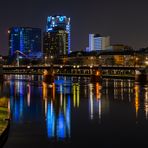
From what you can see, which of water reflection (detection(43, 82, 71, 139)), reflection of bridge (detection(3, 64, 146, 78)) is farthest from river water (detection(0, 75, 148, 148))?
reflection of bridge (detection(3, 64, 146, 78))

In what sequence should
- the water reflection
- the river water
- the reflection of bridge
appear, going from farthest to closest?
the reflection of bridge, the water reflection, the river water

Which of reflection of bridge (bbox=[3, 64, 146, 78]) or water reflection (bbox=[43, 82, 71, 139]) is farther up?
reflection of bridge (bbox=[3, 64, 146, 78])

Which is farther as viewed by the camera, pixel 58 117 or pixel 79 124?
pixel 58 117

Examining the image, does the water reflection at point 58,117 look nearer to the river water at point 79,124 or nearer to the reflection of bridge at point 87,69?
the river water at point 79,124

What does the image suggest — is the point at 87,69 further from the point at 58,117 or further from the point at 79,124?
the point at 79,124

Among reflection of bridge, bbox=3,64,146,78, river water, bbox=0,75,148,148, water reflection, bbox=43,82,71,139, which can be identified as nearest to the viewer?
river water, bbox=0,75,148,148

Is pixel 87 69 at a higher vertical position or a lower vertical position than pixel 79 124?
higher

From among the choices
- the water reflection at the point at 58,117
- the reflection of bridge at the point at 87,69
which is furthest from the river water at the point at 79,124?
the reflection of bridge at the point at 87,69

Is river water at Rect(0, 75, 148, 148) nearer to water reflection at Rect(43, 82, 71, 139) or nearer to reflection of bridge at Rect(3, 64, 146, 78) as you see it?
water reflection at Rect(43, 82, 71, 139)

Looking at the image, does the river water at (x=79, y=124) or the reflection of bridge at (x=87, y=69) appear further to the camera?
the reflection of bridge at (x=87, y=69)

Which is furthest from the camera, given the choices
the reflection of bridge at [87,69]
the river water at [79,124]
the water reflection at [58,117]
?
the reflection of bridge at [87,69]

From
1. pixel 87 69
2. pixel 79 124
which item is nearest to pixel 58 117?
pixel 79 124

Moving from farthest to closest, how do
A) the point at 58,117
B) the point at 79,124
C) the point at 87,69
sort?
the point at 87,69, the point at 58,117, the point at 79,124

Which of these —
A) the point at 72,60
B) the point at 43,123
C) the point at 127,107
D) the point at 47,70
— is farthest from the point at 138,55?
the point at 43,123
